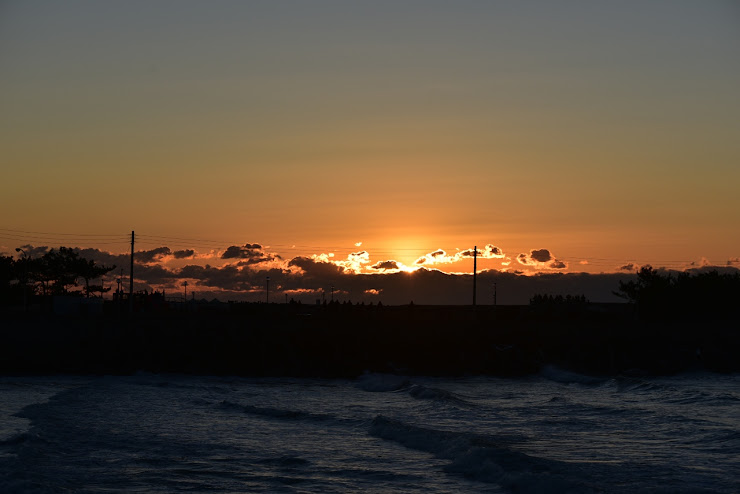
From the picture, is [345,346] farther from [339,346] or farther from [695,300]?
[695,300]

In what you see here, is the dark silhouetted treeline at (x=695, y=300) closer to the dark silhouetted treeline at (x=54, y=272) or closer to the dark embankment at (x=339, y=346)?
the dark embankment at (x=339, y=346)

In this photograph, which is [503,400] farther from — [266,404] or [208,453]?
[208,453]

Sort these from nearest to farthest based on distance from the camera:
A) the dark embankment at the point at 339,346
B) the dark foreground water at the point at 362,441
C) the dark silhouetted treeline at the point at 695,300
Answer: the dark foreground water at the point at 362,441
the dark embankment at the point at 339,346
the dark silhouetted treeline at the point at 695,300

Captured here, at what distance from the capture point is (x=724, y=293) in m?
88.9

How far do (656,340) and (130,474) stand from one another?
57402 mm

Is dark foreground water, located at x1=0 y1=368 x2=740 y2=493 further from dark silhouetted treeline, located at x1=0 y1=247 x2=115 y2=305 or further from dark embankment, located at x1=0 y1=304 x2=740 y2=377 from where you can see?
dark silhouetted treeline, located at x1=0 y1=247 x2=115 y2=305

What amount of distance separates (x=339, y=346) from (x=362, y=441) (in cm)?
3680

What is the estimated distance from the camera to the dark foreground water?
59.5 feet

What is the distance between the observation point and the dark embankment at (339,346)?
187 ft

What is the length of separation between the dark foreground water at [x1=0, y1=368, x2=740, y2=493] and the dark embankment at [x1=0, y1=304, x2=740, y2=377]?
50.0 ft

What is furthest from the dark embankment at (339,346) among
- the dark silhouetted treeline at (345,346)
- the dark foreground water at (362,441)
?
the dark foreground water at (362,441)

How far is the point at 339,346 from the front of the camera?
61219mm

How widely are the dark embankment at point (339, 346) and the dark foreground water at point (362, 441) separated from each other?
50.0 feet

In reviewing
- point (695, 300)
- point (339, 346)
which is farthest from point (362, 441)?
point (695, 300)
